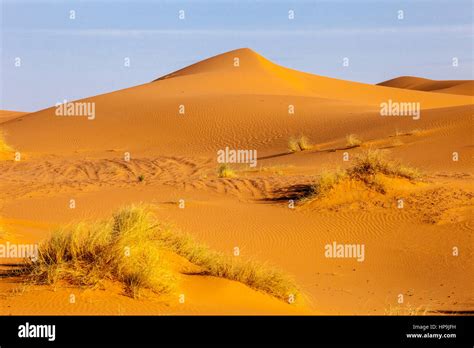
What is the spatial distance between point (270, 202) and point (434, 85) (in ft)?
371

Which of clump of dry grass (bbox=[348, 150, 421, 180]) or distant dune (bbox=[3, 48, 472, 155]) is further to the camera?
distant dune (bbox=[3, 48, 472, 155])

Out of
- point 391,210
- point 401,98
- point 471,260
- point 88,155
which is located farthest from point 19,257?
point 401,98

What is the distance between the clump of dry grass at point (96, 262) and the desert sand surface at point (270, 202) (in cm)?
16

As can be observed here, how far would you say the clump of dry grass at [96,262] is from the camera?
795cm

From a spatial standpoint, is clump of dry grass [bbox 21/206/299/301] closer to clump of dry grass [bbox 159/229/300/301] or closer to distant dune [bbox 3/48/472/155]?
clump of dry grass [bbox 159/229/300/301]

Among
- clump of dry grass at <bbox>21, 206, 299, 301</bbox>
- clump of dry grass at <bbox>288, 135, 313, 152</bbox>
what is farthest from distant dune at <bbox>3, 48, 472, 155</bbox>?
clump of dry grass at <bbox>21, 206, 299, 301</bbox>

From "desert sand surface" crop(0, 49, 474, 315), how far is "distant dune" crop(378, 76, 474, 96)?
7067 centimetres

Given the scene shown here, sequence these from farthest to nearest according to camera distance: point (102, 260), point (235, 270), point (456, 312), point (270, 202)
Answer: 1. point (270, 202)
2. point (456, 312)
3. point (235, 270)
4. point (102, 260)

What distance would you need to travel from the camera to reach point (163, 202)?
684 inches

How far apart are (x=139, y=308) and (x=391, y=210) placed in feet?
30.3

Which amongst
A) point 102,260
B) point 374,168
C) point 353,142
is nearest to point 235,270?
point 102,260

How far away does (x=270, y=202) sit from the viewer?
57.3 feet

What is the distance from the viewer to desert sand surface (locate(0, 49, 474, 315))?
9094 millimetres

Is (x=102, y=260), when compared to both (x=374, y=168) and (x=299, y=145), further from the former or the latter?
(x=299, y=145)
